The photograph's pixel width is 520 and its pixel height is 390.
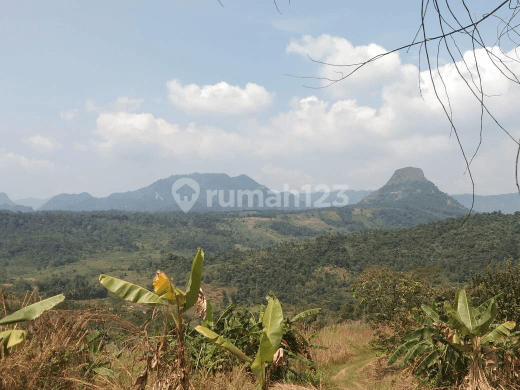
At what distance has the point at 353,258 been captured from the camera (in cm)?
5844

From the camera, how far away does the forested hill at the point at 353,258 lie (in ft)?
146

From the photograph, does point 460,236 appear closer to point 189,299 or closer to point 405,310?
point 405,310

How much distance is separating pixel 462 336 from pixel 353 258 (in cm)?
5602

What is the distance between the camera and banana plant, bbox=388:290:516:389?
4.13 metres

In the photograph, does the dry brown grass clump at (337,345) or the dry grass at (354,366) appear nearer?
the dry grass at (354,366)

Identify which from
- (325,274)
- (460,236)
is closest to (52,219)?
(325,274)

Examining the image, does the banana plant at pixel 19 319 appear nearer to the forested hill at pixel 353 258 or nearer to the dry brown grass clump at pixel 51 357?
the dry brown grass clump at pixel 51 357

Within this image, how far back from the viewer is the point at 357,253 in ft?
200

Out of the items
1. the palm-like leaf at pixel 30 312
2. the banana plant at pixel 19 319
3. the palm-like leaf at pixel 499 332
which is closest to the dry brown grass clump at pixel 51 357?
the banana plant at pixel 19 319

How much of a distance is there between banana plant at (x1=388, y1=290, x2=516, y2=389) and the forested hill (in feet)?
102

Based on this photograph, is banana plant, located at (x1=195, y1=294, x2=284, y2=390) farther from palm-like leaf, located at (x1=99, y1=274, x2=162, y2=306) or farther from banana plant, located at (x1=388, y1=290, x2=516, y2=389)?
banana plant, located at (x1=388, y1=290, x2=516, y2=389)

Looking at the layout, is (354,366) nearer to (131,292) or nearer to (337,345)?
(337,345)

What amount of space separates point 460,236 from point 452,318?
58.7 m

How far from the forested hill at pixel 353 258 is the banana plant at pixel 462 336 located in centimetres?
3107
